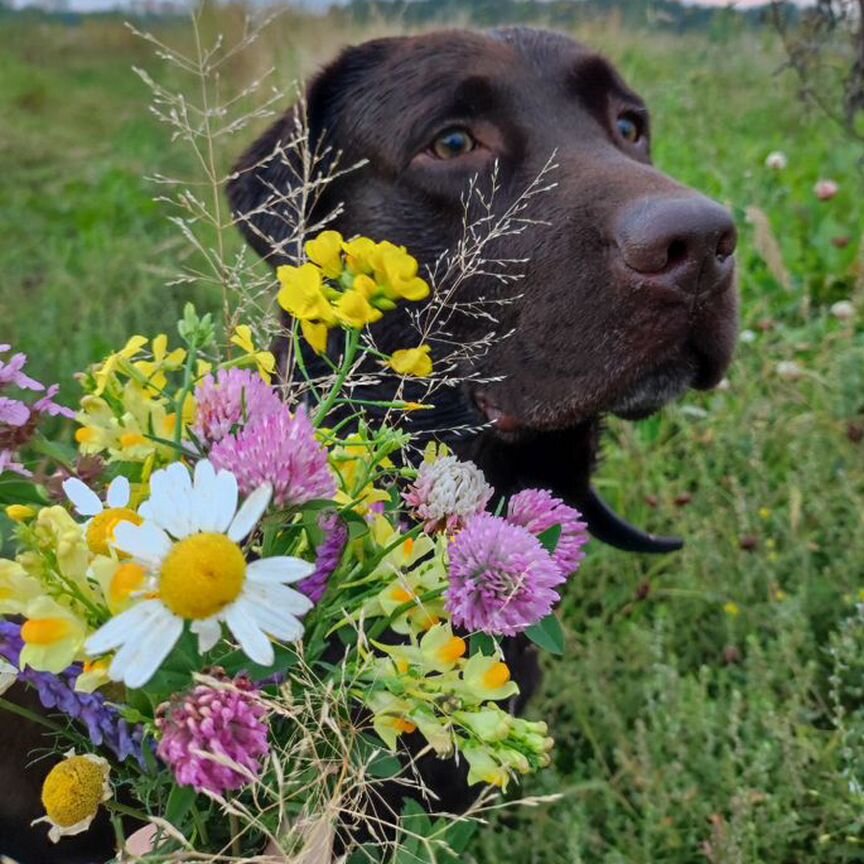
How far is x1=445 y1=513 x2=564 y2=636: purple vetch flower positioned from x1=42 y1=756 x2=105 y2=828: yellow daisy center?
34cm

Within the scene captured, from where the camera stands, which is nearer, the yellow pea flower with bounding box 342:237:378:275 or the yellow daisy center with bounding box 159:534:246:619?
the yellow daisy center with bounding box 159:534:246:619

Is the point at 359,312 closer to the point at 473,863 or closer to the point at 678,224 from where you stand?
the point at 678,224

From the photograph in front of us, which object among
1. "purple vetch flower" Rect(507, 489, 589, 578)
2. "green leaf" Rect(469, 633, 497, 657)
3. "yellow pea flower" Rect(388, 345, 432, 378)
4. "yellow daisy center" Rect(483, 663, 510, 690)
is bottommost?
"green leaf" Rect(469, 633, 497, 657)

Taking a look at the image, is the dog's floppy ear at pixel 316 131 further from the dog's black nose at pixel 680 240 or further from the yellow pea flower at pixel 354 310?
the yellow pea flower at pixel 354 310

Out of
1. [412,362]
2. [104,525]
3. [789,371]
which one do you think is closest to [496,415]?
[412,362]

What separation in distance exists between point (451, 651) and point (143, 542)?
27cm

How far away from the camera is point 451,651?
2.63ft

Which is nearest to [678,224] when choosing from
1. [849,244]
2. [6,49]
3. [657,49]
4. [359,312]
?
[359,312]

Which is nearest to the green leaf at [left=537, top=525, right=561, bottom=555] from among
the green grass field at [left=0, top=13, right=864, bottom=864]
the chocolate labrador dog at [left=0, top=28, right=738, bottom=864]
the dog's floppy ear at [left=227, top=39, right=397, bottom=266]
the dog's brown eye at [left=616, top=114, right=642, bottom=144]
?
the chocolate labrador dog at [left=0, top=28, right=738, bottom=864]

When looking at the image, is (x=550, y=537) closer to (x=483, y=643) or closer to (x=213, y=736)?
(x=483, y=643)

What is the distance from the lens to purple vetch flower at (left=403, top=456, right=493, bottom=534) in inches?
34.5

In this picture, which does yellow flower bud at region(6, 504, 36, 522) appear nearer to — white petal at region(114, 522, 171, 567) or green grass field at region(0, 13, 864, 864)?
white petal at region(114, 522, 171, 567)

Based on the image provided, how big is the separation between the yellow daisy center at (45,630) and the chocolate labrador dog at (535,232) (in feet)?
2.88

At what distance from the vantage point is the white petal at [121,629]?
66 centimetres
